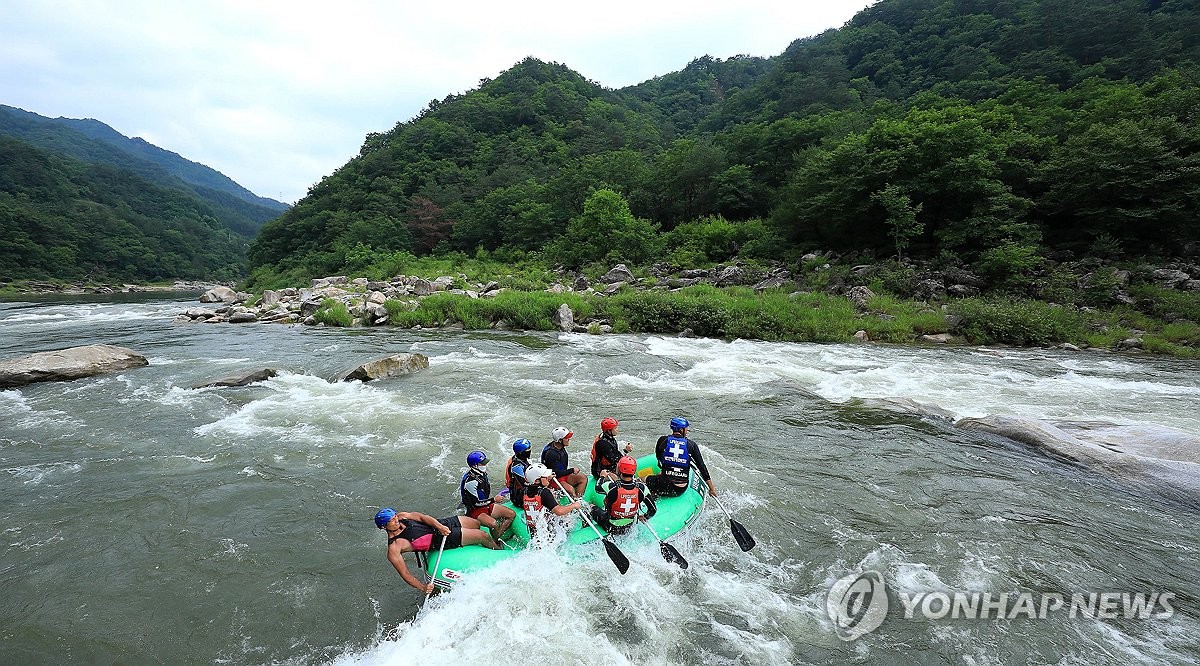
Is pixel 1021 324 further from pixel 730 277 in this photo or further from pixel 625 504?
pixel 625 504

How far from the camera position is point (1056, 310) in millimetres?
15438

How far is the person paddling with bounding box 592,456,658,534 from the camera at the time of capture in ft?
16.5

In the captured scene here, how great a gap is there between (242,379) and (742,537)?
11580mm

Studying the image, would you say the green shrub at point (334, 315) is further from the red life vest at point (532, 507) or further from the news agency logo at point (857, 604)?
the news agency logo at point (857, 604)

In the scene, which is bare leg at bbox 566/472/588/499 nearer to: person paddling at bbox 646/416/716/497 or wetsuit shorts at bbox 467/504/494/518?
person paddling at bbox 646/416/716/497

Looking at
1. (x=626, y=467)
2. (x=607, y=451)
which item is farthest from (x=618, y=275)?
(x=626, y=467)

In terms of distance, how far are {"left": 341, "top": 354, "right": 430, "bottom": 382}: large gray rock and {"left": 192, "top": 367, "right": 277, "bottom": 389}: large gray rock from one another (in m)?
1.79

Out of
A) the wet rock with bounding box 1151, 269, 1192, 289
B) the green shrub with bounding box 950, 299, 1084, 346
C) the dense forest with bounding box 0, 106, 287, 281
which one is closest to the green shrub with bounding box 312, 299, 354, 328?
the green shrub with bounding box 950, 299, 1084, 346

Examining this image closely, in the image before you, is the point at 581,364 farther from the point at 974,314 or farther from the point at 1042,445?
the point at 974,314

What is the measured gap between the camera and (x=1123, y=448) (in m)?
6.66

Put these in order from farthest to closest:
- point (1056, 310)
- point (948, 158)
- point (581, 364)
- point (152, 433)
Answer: point (948, 158)
point (1056, 310)
point (581, 364)
point (152, 433)

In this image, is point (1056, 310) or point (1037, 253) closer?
point (1056, 310)

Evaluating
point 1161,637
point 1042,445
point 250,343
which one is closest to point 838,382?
point 1042,445

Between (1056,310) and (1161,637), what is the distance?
15708mm
